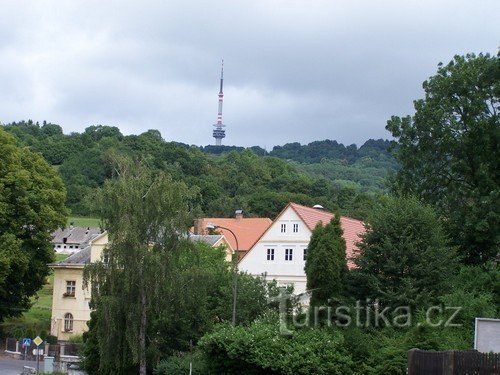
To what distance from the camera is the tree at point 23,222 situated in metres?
59.4

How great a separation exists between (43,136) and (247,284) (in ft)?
477

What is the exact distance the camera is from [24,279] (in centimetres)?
6181

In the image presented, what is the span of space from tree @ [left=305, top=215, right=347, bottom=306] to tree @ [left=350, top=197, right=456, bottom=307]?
1212 mm

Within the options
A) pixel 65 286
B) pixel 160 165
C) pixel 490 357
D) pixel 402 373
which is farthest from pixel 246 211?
pixel 490 357

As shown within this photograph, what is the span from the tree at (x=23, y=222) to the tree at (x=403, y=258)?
28664 mm

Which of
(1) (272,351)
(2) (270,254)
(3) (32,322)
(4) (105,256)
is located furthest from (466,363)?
(3) (32,322)

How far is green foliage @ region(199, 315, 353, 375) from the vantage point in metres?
33.6

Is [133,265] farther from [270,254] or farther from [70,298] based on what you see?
[70,298]

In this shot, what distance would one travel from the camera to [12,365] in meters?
53.9

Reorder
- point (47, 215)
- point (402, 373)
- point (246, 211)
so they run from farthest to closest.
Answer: point (246, 211)
point (47, 215)
point (402, 373)

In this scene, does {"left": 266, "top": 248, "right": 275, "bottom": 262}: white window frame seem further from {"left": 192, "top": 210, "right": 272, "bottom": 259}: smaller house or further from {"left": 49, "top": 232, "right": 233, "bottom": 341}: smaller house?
{"left": 192, "top": 210, "right": 272, "bottom": 259}: smaller house

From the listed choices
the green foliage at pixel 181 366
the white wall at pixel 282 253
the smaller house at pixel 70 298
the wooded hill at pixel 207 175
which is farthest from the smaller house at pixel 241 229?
the green foliage at pixel 181 366

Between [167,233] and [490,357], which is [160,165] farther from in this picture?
[490,357]

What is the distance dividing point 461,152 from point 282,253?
19.0 meters
